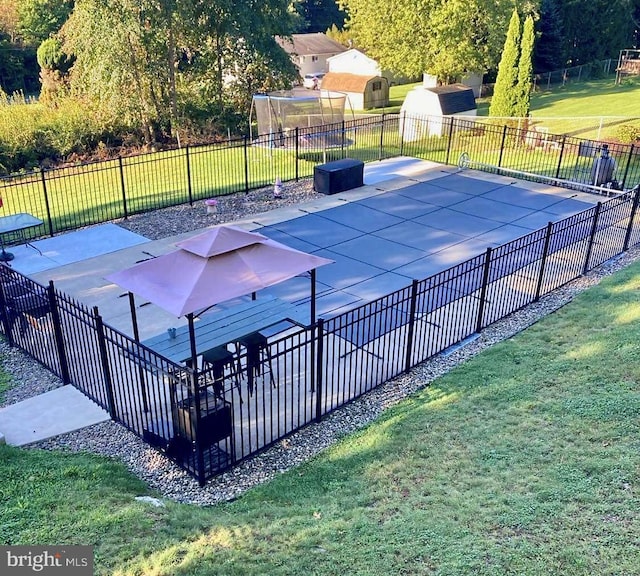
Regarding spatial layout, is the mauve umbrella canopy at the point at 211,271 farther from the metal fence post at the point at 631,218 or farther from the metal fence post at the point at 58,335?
the metal fence post at the point at 631,218

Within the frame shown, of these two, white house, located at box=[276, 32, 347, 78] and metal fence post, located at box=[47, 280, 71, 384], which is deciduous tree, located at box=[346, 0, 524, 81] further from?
metal fence post, located at box=[47, 280, 71, 384]

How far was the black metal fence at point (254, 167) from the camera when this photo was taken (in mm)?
16375

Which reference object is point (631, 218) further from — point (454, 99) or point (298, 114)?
point (454, 99)

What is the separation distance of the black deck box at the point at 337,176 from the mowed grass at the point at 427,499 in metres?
9.57

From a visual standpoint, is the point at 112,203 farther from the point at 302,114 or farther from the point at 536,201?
the point at 536,201

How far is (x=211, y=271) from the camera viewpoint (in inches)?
293

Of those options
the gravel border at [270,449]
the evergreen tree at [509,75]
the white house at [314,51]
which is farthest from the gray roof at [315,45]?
the gravel border at [270,449]

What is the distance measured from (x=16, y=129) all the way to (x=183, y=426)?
66.7 ft

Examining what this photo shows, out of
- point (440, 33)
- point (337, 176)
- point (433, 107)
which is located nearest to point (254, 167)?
point (337, 176)

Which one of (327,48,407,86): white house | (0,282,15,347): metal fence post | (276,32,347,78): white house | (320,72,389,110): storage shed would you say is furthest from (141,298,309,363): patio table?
(276,32,347,78): white house

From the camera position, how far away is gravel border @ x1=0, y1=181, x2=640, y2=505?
21.6 feet

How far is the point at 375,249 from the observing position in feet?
43.4

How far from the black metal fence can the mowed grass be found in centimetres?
999

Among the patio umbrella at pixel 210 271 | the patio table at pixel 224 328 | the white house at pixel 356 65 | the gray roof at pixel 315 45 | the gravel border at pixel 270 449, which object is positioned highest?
the gray roof at pixel 315 45
